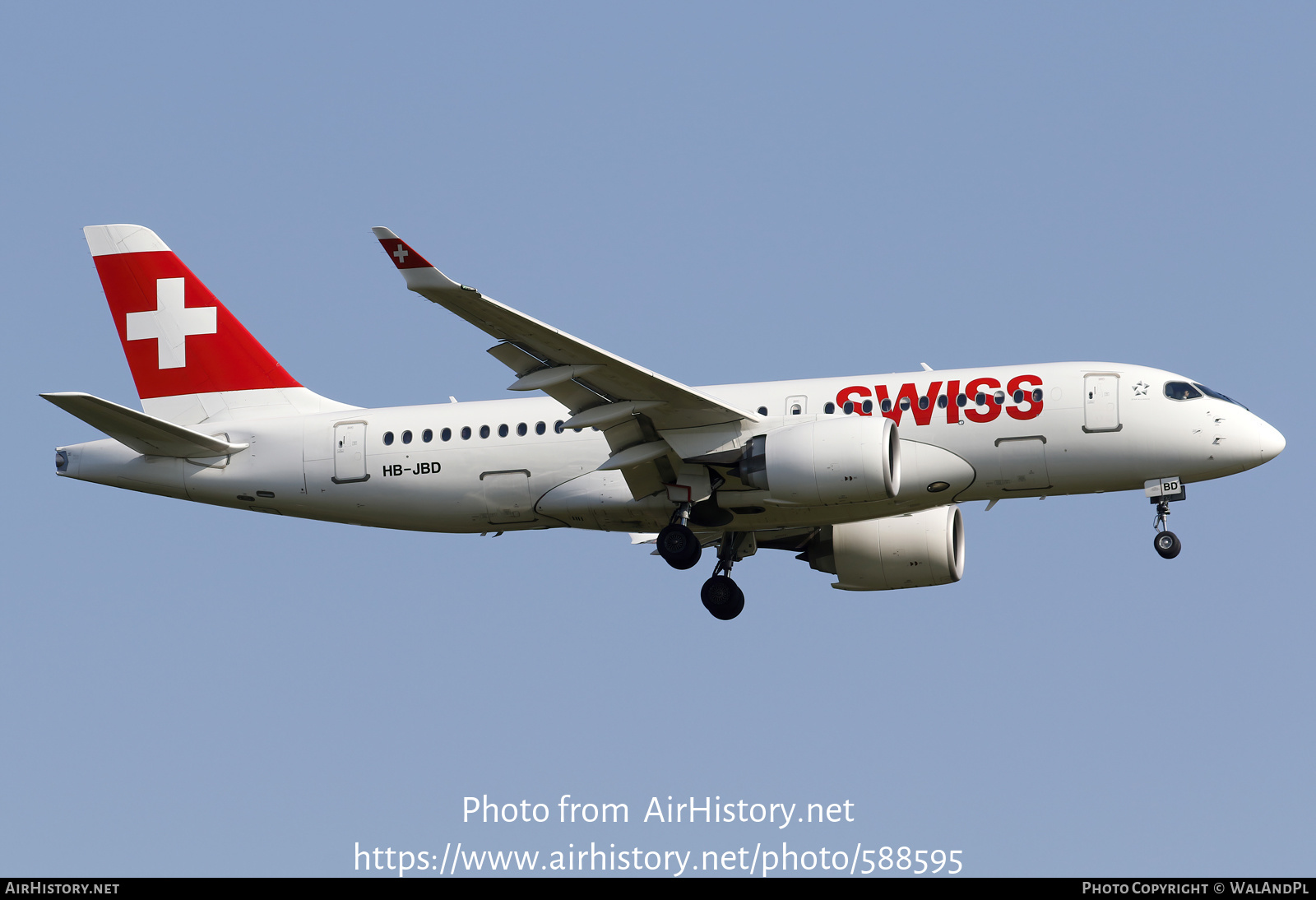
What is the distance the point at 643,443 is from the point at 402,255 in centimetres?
708

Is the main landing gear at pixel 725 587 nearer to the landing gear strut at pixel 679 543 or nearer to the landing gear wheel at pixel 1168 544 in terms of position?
the landing gear strut at pixel 679 543

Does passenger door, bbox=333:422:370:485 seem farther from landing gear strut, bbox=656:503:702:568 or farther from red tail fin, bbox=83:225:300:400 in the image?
landing gear strut, bbox=656:503:702:568

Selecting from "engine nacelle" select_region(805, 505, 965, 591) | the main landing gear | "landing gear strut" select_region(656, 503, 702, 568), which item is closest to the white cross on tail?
the main landing gear

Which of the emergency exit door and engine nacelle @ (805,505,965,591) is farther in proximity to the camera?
engine nacelle @ (805,505,965,591)

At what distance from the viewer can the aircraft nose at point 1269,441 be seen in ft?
97.9

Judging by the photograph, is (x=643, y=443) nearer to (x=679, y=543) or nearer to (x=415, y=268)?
(x=679, y=543)

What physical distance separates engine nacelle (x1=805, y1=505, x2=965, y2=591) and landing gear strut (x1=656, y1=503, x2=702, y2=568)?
15.4 ft

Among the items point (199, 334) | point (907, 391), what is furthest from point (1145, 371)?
point (199, 334)

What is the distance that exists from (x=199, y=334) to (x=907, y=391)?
51.2ft

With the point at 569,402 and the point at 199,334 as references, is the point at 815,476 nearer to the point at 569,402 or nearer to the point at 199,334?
the point at 569,402

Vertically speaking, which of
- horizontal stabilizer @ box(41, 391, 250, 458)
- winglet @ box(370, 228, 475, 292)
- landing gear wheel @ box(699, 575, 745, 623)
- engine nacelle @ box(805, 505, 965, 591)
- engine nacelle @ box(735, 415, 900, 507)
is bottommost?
landing gear wheel @ box(699, 575, 745, 623)

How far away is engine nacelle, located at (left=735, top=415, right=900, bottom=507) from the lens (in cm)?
2892

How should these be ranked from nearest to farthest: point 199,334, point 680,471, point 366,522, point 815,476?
point 815,476 < point 680,471 < point 366,522 < point 199,334

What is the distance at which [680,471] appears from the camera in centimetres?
3111
